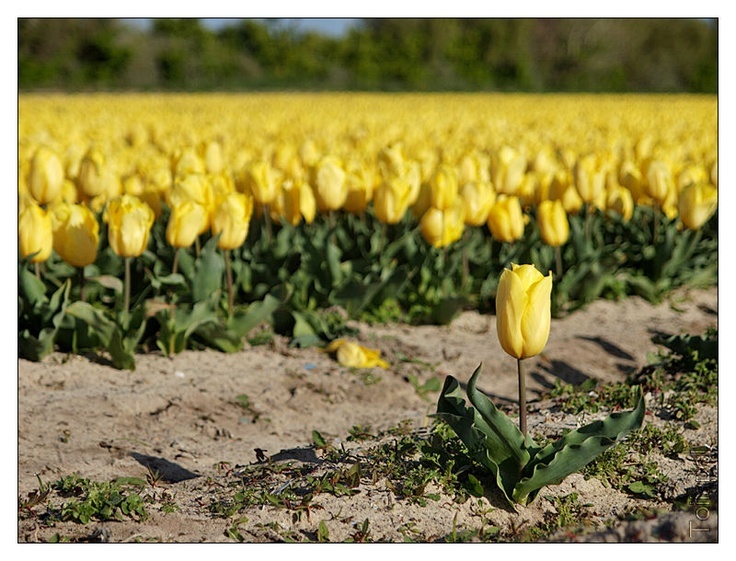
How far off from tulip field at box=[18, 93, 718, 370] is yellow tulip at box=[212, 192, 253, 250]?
11mm

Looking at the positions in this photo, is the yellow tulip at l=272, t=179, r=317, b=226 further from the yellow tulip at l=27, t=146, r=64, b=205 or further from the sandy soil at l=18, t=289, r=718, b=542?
the yellow tulip at l=27, t=146, r=64, b=205

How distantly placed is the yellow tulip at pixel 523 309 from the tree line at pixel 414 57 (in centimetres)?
3647

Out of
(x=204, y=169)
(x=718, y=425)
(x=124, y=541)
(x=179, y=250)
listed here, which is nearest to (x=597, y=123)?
(x=204, y=169)

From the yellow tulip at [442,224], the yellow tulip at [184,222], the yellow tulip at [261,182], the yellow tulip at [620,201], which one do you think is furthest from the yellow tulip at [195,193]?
the yellow tulip at [620,201]

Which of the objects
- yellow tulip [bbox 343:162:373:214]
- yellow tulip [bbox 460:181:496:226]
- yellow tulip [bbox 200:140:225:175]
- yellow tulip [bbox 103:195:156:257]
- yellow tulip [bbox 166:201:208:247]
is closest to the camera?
yellow tulip [bbox 103:195:156:257]

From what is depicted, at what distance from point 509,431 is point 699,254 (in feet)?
16.0

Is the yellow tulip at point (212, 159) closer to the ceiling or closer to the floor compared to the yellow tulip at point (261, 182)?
closer to the ceiling

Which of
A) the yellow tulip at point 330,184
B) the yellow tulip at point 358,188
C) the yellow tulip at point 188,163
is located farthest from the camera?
the yellow tulip at point 188,163

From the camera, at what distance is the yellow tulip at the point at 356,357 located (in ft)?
16.3

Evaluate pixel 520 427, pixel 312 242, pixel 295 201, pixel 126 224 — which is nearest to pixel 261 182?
pixel 295 201

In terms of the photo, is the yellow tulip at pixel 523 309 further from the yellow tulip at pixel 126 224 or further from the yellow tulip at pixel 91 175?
the yellow tulip at pixel 91 175

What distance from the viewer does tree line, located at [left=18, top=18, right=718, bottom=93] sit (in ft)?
129

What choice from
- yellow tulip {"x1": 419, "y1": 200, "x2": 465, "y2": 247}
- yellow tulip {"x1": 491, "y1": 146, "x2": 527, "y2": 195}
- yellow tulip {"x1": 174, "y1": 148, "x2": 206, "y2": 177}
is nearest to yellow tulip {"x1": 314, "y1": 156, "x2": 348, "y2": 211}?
yellow tulip {"x1": 419, "y1": 200, "x2": 465, "y2": 247}

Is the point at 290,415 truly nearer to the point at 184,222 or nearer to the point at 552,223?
the point at 184,222
